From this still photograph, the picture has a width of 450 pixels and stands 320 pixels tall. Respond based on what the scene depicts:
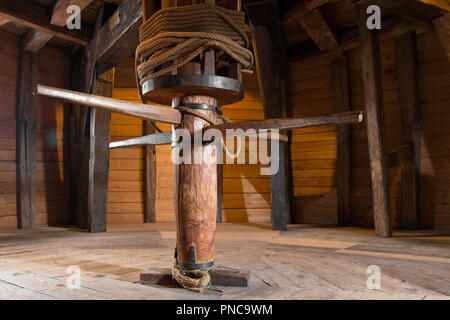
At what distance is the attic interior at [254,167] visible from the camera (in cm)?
185

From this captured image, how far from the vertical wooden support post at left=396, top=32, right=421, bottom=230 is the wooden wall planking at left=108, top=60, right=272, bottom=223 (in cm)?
174

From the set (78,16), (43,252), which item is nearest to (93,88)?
(78,16)

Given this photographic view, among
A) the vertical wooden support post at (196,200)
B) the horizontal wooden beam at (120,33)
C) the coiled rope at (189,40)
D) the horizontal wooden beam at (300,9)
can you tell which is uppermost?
the horizontal wooden beam at (300,9)

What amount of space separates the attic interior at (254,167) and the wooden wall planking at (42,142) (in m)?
0.02

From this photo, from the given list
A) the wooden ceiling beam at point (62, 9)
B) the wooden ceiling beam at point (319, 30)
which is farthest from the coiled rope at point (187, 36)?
the wooden ceiling beam at point (319, 30)

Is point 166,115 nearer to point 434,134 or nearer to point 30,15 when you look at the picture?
point 30,15

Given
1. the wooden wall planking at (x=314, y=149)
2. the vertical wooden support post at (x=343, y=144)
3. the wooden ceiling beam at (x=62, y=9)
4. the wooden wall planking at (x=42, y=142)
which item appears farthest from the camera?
the wooden wall planking at (x=314, y=149)

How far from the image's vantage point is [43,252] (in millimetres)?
2783

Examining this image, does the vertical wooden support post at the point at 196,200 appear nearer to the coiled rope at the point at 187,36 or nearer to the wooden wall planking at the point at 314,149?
the coiled rope at the point at 187,36

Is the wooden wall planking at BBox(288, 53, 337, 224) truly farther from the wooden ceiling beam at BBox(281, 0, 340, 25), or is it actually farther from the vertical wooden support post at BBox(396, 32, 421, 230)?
the wooden ceiling beam at BBox(281, 0, 340, 25)

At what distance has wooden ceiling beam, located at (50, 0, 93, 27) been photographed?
3607 millimetres

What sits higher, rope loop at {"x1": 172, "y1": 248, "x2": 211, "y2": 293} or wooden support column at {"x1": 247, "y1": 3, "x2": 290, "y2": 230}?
wooden support column at {"x1": 247, "y1": 3, "x2": 290, "y2": 230}

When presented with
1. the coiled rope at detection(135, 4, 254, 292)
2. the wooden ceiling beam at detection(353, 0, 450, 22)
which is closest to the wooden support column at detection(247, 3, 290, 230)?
the wooden ceiling beam at detection(353, 0, 450, 22)

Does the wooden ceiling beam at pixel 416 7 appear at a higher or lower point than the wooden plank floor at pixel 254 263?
higher
